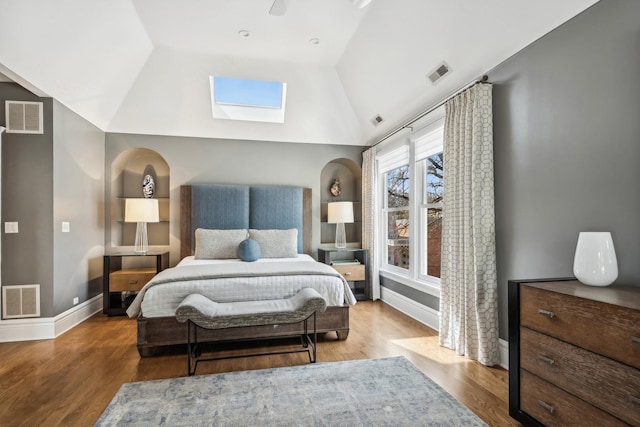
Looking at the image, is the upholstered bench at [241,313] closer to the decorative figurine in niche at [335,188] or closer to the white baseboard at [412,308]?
the white baseboard at [412,308]

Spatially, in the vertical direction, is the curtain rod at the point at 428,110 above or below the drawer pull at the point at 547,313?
above

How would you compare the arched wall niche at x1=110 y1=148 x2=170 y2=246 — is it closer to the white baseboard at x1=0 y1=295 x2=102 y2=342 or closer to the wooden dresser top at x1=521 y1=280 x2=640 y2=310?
the white baseboard at x1=0 y1=295 x2=102 y2=342

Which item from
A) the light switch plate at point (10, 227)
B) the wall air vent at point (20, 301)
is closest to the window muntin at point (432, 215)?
the wall air vent at point (20, 301)

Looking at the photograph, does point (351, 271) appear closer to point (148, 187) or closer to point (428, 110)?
point (428, 110)

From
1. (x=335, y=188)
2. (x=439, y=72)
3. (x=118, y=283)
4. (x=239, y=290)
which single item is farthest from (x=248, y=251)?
(x=439, y=72)

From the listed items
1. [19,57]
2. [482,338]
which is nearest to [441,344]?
[482,338]

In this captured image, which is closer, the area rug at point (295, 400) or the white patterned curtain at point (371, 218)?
the area rug at point (295, 400)

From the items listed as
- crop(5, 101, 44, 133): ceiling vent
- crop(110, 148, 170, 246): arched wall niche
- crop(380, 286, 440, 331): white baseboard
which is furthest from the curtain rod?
crop(5, 101, 44, 133): ceiling vent

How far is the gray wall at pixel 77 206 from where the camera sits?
11.8 ft

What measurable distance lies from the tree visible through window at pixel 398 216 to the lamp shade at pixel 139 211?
319 centimetres

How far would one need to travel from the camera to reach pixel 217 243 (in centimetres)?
450

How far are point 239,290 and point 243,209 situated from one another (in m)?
2.03

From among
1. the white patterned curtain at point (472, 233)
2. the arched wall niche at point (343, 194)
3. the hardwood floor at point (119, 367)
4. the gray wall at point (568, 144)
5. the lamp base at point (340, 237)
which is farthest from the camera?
the arched wall niche at point (343, 194)

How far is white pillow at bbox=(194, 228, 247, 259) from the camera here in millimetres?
4441
